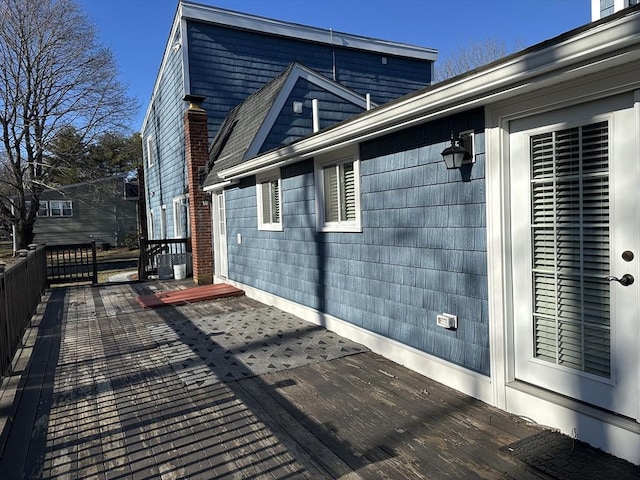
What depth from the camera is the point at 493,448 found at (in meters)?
2.67

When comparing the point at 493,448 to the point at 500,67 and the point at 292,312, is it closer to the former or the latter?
the point at 500,67

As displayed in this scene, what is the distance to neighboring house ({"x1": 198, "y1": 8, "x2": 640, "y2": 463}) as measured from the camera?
8.07 feet

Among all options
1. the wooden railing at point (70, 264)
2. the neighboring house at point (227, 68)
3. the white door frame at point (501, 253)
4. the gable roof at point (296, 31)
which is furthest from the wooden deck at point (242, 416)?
the gable roof at point (296, 31)

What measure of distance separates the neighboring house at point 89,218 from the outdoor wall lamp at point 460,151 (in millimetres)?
23993

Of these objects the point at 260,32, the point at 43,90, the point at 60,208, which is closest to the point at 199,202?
the point at 260,32

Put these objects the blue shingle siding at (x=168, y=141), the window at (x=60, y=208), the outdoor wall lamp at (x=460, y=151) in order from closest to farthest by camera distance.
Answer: the outdoor wall lamp at (x=460, y=151) → the blue shingle siding at (x=168, y=141) → the window at (x=60, y=208)

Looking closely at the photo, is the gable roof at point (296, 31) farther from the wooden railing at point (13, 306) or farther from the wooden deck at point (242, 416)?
the wooden deck at point (242, 416)

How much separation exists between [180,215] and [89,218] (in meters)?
17.1

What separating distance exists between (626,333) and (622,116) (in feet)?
4.05

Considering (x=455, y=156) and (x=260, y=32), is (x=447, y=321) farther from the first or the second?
(x=260, y=32)

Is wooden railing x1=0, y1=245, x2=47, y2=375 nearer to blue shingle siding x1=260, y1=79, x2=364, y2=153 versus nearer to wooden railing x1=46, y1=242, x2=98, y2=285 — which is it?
wooden railing x1=46, y1=242, x2=98, y2=285

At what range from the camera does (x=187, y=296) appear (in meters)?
8.23

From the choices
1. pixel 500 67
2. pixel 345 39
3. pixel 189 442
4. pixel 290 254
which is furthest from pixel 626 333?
pixel 345 39

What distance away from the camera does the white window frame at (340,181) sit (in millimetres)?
4879
